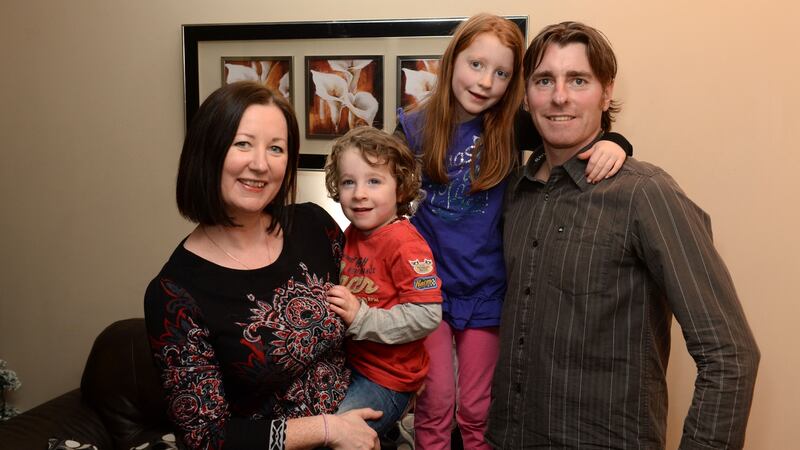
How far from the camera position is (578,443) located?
1496mm

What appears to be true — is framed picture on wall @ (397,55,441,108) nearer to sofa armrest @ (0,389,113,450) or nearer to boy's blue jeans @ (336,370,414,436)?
boy's blue jeans @ (336,370,414,436)

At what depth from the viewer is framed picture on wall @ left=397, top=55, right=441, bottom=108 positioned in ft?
8.25

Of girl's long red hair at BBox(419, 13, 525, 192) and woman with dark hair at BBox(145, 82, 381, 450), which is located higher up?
girl's long red hair at BBox(419, 13, 525, 192)

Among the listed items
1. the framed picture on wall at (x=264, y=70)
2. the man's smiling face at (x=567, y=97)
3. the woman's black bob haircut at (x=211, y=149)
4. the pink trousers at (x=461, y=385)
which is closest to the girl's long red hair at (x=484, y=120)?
the man's smiling face at (x=567, y=97)

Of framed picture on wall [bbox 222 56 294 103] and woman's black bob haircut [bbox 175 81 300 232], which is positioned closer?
woman's black bob haircut [bbox 175 81 300 232]

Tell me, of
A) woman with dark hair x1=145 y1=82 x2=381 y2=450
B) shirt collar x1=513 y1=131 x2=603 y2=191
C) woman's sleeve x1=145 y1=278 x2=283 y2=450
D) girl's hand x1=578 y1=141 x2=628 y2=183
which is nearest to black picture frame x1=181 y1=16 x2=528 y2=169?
shirt collar x1=513 y1=131 x2=603 y2=191

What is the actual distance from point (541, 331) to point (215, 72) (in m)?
1.81

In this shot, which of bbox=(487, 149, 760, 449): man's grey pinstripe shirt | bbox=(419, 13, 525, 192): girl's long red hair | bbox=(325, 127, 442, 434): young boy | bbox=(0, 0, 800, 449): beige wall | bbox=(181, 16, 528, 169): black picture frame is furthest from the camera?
bbox=(181, 16, 528, 169): black picture frame

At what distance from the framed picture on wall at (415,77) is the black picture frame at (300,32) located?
0.09 metres

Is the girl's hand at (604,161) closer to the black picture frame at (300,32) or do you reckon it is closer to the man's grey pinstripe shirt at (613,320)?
the man's grey pinstripe shirt at (613,320)

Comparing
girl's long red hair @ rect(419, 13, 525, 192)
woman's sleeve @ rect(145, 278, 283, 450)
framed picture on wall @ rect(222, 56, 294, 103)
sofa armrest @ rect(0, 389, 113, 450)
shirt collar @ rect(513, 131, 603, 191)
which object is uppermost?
framed picture on wall @ rect(222, 56, 294, 103)

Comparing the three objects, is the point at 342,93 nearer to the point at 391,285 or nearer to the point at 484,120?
the point at 484,120

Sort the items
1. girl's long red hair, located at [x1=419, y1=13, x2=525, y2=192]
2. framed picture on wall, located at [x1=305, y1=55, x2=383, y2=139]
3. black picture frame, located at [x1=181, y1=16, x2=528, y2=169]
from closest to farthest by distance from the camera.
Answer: girl's long red hair, located at [x1=419, y1=13, x2=525, y2=192], black picture frame, located at [x1=181, y1=16, x2=528, y2=169], framed picture on wall, located at [x1=305, y1=55, x2=383, y2=139]

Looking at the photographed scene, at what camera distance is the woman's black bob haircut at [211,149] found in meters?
1.38
